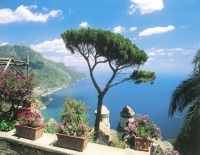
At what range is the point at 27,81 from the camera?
15.2ft

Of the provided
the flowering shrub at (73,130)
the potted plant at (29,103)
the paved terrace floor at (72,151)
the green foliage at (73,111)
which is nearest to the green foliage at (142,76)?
the green foliage at (73,111)

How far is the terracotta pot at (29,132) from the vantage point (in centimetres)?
396

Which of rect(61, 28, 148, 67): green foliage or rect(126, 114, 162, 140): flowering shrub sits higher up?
rect(61, 28, 148, 67): green foliage

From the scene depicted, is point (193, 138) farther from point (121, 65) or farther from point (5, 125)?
point (121, 65)

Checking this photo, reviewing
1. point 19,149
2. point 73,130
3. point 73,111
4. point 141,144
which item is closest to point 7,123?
point 19,149

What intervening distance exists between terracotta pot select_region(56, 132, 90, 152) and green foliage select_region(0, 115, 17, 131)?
1767 mm

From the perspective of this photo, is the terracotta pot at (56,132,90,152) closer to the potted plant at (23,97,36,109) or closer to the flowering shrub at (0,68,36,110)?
the flowering shrub at (0,68,36,110)

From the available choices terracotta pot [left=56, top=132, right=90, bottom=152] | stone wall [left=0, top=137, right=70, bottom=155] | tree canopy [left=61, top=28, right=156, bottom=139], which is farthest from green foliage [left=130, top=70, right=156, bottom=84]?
stone wall [left=0, top=137, right=70, bottom=155]

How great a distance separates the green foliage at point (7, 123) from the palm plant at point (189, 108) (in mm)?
5142

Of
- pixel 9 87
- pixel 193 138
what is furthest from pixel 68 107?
pixel 193 138

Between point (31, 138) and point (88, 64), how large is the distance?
8775 millimetres

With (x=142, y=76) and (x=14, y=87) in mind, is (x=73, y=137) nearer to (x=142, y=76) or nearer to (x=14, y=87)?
(x=14, y=87)

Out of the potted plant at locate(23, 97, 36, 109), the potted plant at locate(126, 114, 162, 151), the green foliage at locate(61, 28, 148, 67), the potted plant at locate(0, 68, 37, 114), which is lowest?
the potted plant at locate(126, 114, 162, 151)

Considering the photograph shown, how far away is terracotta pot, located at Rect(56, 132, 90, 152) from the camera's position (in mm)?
3456
